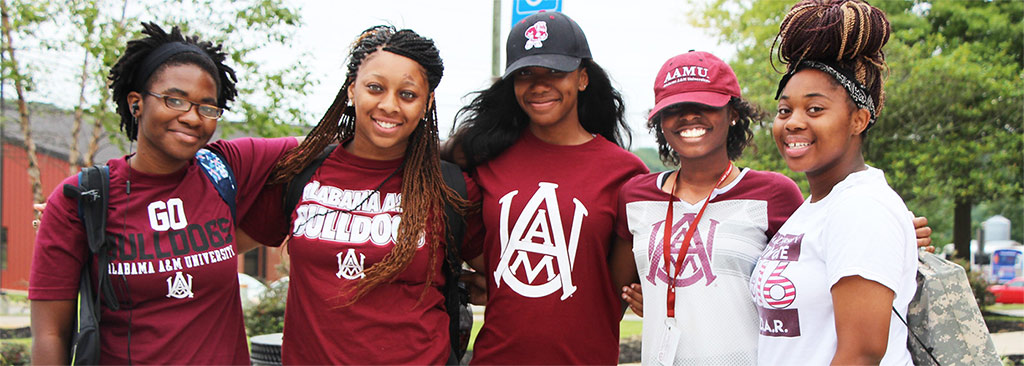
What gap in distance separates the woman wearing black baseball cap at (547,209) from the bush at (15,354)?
7.17 metres

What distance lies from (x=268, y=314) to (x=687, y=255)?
786 centimetres

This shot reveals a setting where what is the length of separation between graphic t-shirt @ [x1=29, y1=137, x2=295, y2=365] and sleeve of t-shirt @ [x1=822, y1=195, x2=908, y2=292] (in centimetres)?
223

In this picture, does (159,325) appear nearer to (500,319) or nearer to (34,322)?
(34,322)

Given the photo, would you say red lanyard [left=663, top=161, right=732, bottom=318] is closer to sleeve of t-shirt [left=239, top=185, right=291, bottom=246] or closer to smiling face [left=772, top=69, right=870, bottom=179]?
smiling face [left=772, top=69, right=870, bottom=179]

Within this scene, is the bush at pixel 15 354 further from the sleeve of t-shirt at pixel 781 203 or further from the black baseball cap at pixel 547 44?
the sleeve of t-shirt at pixel 781 203

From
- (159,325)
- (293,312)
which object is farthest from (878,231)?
(159,325)

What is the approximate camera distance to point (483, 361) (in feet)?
11.7

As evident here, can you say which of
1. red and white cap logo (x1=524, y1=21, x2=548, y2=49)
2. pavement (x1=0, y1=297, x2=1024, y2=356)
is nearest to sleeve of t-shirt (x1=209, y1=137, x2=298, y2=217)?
red and white cap logo (x1=524, y1=21, x2=548, y2=49)

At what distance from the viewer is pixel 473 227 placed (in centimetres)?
369

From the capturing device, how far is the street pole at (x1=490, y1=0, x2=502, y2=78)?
914cm

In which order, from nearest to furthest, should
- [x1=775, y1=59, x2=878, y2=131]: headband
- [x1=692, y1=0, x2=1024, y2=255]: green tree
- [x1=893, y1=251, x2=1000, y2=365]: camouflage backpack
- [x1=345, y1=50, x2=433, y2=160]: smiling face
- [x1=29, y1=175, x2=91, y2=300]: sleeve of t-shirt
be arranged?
[x1=893, y1=251, x2=1000, y2=365]: camouflage backpack, [x1=775, y1=59, x2=878, y2=131]: headband, [x1=29, y1=175, x2=91, y2=300]: sleeve of t-shirt, [x1=345, y1=50, x2=433, y2=160]: smiling face, [x1=692, y1=0, x2=1024, y2=255]: green tree

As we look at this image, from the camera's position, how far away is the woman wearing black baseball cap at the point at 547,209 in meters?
3.46

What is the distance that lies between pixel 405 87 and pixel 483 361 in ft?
4.11

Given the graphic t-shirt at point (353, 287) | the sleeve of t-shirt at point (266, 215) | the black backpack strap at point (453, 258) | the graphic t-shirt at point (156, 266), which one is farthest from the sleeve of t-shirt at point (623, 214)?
the graphic t-shirt at point (156, 266)
